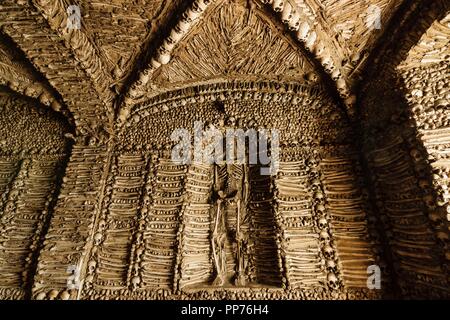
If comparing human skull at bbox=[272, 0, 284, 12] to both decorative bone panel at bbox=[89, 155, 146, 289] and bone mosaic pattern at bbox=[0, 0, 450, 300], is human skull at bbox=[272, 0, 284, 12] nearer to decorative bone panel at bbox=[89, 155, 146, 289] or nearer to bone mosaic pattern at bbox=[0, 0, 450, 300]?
bone mosaic pattern at bbox=[0, 0, 450, 300]

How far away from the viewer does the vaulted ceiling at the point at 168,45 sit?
227 centimetres

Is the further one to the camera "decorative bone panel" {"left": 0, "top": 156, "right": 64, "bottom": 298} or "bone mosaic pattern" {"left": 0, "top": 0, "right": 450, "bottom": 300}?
"decorative bone panel" {"left": 0, "top": 156, "right": 64, "bottom": 298}

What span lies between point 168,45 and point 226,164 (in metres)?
1.25

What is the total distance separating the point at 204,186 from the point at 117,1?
179 centimetres

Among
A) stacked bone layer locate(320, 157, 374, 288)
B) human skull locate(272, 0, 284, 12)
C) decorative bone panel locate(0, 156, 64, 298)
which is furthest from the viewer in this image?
decorative bone panel locate(0, 156, 64, 298)

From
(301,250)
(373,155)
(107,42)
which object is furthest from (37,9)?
(373,155)

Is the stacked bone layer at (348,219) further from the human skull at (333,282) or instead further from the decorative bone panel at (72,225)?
the decorative bone panel at (72,225)

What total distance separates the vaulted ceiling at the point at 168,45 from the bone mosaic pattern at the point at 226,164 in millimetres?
13

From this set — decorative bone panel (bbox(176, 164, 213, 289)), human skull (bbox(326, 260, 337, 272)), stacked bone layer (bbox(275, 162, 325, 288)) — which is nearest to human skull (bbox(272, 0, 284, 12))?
stacked bone layer (bbox(275, 162, 325, 288))

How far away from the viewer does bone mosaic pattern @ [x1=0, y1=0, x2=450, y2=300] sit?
2.19 m

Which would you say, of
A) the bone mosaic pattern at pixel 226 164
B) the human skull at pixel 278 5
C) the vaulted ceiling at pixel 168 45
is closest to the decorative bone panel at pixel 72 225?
the bone mosaic pattern at pixel 226 164

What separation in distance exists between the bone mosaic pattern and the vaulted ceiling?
0.01 meters

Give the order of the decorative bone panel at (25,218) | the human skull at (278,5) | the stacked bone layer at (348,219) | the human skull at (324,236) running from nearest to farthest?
1. the human skull at (278,5)
2. the stacked bone layer at (348,219)
3. the human skull at (324,236)
4. the decorative bone panel at (25,218)
